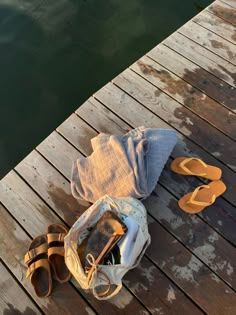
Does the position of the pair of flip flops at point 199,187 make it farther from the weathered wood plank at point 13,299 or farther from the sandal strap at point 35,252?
the weathered wood plank at point 13,299

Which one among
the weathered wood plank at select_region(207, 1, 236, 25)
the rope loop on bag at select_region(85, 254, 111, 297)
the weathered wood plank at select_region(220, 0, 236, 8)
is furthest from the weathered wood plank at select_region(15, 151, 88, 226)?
the weathered wood plank at select_region(220, 0, 236, 8)

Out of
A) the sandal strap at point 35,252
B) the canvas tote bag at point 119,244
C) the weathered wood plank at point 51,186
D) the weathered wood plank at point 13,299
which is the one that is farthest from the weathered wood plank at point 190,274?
the weathered wood plank at point 13,299

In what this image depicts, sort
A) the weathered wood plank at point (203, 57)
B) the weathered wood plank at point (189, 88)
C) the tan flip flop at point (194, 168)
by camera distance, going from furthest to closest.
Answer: the weathered wood plank at point (203, 57)
the weathered wood plank at point (189, 88)
the tan flip flop at point (194, 168)

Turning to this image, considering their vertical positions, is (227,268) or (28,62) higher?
(28,62)

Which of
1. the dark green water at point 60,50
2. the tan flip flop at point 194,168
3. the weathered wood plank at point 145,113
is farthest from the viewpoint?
the dark green water at point 60,50

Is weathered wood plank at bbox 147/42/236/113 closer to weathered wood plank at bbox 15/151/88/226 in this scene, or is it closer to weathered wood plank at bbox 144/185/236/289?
weathered wood plank at bbox 144/185/236/289

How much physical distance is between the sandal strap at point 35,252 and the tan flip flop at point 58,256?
38 millimetres

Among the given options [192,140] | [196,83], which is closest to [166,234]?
[192,140]

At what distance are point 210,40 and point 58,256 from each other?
2.21 m

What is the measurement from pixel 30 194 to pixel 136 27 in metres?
2.43

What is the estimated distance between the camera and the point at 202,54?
3404mm

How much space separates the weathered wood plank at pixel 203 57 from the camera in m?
3.26

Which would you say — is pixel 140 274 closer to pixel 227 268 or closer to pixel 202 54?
pixel 227 268

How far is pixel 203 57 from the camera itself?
338 centimetres
